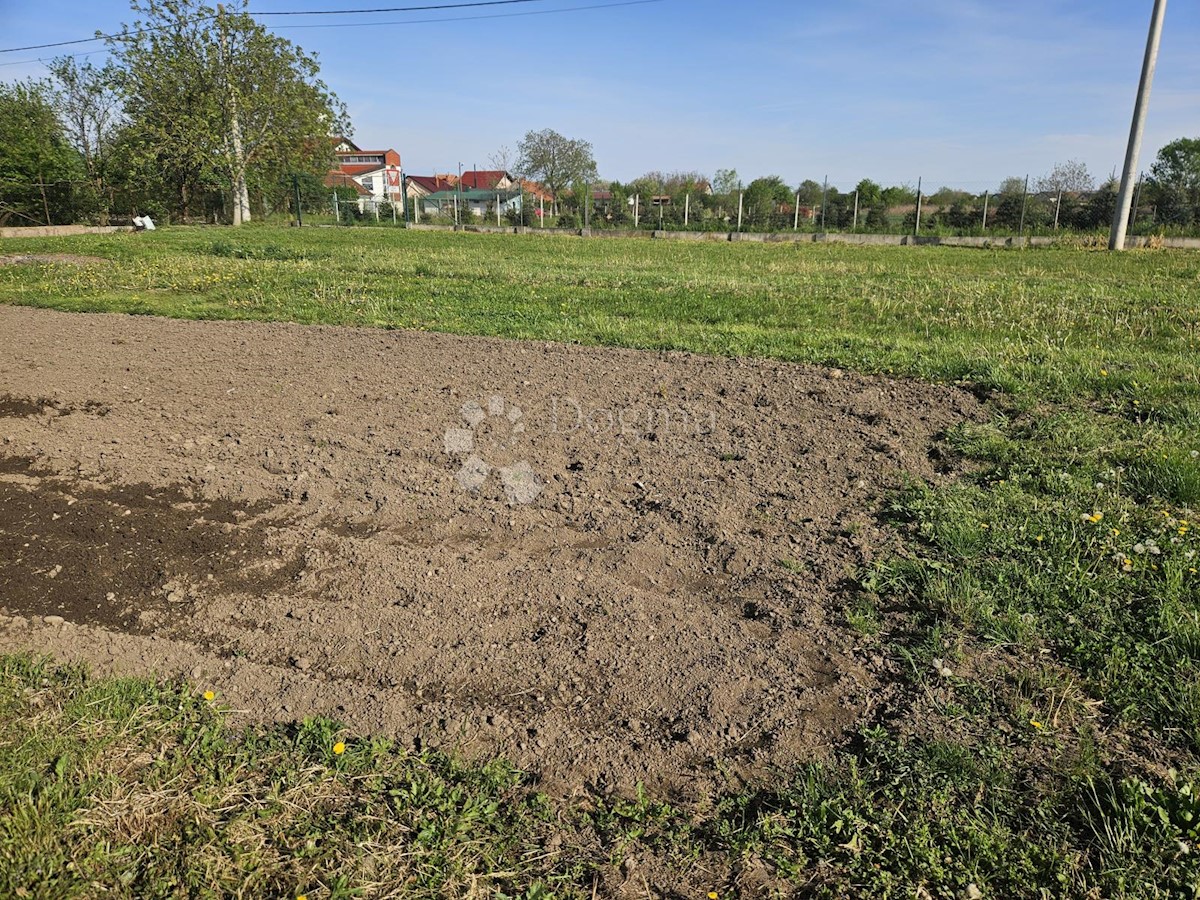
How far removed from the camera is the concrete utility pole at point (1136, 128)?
20.2 metres

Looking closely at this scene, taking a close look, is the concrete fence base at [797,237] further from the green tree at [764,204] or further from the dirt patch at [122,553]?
the dirt patch at [122,553]

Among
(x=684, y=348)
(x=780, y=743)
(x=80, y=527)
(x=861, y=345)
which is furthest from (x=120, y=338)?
(x=780, y=743)

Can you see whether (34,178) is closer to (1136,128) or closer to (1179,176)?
(1136,128)

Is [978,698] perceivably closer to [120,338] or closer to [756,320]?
[756,320]

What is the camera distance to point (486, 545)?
10.6 ft

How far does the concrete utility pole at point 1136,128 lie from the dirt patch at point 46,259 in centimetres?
2443

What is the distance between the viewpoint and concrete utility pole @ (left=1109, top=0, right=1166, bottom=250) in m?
20.2

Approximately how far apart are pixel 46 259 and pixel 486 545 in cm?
1464

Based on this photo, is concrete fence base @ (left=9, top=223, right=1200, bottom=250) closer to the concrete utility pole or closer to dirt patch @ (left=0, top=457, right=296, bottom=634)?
the concrete utility pole

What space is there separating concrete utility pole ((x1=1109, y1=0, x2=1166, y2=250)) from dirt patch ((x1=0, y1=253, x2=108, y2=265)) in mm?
24433

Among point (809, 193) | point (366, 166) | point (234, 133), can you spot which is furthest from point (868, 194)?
point (366, 166)

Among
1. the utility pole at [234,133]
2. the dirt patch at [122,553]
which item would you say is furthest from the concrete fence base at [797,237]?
the dirt patch at [122,553]

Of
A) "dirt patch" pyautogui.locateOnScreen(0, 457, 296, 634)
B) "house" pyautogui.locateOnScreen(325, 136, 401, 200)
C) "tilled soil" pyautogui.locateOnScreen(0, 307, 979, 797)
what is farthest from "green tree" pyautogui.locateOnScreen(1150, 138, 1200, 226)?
"house" pyautogui.locateOnScreen(325, 136, 401, 200)

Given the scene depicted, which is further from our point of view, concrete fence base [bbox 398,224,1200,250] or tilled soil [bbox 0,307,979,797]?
concrete fence base [bbox 398,224,1200,250]
